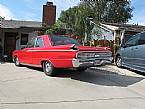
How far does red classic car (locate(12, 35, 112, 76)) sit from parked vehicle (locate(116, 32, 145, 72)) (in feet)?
5.77

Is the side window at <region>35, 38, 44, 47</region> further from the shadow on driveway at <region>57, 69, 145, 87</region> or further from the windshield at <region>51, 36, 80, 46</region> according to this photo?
the shadow on driveway at <region>57, 69, 145, 87</region>

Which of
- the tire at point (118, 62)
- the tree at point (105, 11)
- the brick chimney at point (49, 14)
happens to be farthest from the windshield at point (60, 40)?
the tree at point (105, 11)

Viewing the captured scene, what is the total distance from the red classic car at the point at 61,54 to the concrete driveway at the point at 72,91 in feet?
1.80

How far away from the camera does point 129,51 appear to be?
44.1 ft

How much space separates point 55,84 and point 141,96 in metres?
2.73

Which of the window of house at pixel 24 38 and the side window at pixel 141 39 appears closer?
the side window at pixel 141 39

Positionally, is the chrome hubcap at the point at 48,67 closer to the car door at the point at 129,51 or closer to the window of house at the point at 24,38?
the car door at the point at 129,51

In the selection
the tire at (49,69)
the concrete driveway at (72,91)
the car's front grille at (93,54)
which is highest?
the car's front grille at (93,54)

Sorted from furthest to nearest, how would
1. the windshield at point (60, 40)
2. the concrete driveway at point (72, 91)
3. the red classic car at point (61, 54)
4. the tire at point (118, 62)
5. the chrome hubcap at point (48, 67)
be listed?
the tire at point (118, 62) < the windshield at point (60, 40) < the chrome hubcap at point (48, 67) < the red classic car at point (61, 54) < the concrete driveway at point (72, 91)

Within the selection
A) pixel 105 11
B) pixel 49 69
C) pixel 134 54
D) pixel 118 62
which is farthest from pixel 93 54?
pixel 105 11

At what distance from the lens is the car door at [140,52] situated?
1209cm

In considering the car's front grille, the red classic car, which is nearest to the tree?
the red classic car

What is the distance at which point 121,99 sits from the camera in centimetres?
791

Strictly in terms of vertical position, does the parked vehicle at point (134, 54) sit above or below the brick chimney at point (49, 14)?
below
